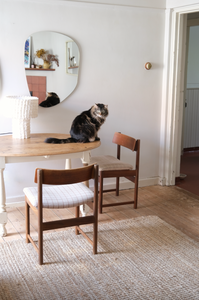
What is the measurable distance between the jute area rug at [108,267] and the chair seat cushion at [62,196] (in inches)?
17.6

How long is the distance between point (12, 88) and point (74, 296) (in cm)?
200

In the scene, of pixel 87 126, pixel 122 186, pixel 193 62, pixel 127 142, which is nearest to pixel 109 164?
pixel 127 142

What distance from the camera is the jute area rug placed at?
1985 millimetres

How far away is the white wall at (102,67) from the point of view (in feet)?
9.97

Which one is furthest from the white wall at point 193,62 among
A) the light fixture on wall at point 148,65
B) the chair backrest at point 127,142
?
the chair backrest at point 127,142

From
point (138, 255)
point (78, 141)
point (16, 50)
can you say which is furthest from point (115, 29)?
point (138, 255)

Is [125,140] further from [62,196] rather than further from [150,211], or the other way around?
[62,196]

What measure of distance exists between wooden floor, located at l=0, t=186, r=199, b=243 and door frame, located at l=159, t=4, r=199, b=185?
353 mm

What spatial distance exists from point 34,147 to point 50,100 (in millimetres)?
790

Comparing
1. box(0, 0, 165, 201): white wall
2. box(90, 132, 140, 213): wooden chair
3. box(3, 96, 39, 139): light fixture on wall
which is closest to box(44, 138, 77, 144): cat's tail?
box(3, 96, 39, 139): light fixture on wall

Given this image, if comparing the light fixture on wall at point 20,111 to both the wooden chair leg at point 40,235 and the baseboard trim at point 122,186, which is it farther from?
the wooden chair leg at point 40,235

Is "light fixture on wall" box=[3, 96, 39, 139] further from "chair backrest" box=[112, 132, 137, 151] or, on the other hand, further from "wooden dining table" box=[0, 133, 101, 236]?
"chair backrest" box=[112, 132, 137, 151]

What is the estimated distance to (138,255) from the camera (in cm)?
241

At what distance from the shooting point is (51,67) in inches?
126
